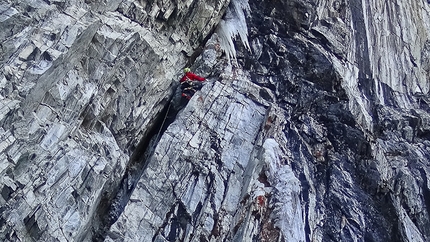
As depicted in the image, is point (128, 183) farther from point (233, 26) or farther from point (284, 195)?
point (233, 26)

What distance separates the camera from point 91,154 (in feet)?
65.4

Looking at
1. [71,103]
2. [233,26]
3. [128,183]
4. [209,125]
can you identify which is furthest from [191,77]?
[71,103]

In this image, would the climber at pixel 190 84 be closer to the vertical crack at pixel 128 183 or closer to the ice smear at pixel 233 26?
the vertical crack at pixel 128 183

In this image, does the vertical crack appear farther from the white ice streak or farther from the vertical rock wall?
the white ice streak

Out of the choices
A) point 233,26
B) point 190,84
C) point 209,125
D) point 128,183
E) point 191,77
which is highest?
point 233,26

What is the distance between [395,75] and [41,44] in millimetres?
16887

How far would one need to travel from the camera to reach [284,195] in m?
19.9

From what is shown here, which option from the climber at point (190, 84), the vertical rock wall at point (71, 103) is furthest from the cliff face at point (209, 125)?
the climber at point (190, 84)

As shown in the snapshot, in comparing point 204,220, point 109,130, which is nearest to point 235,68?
point 109,130

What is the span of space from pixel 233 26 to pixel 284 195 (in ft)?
36.4

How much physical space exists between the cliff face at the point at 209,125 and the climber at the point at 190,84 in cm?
59

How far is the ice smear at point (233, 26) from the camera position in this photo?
2706 cm

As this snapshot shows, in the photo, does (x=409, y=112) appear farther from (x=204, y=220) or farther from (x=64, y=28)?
(x=64, y=28)

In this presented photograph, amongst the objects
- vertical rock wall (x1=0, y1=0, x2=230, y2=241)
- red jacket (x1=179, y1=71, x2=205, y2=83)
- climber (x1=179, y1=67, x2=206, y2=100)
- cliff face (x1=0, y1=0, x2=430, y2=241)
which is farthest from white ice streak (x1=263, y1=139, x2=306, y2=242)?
vertical rock wall (x1=0, y1=0, x2=230, y2=241)
